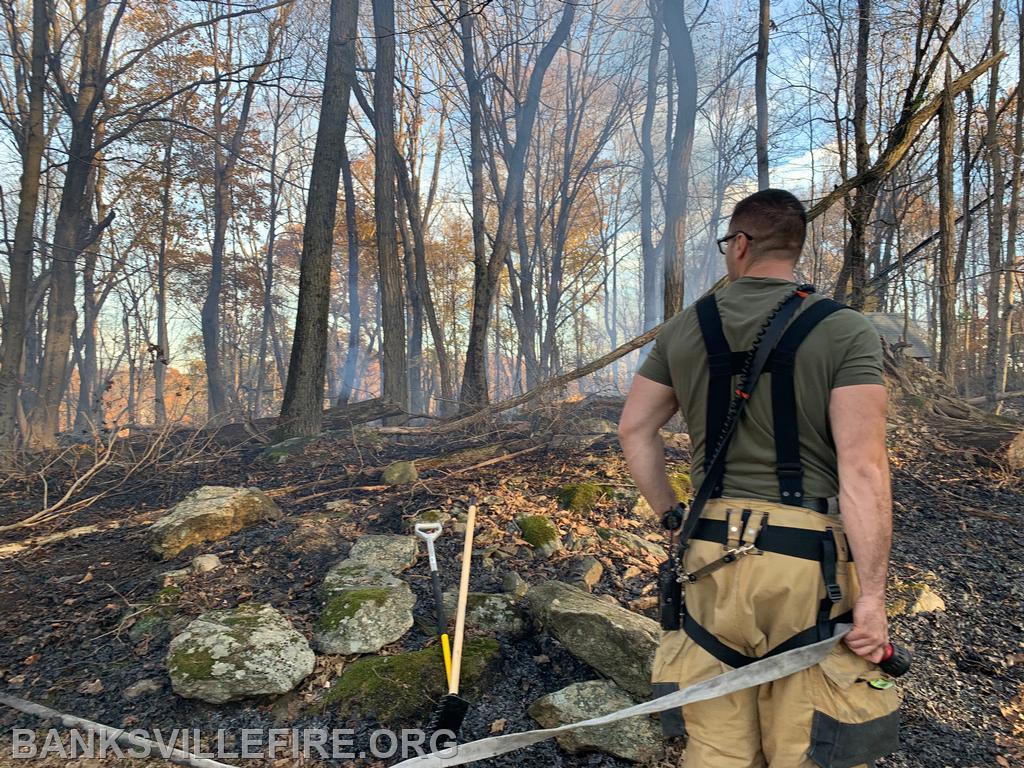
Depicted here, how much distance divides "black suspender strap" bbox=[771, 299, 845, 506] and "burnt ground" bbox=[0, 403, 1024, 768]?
1.80 m

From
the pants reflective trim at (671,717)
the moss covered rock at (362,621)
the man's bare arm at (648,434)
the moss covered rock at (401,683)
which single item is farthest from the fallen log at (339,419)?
the pants reflective trim at (671,717)

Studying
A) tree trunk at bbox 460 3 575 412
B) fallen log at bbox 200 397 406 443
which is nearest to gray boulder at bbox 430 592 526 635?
fallen log at bbox 200 397 406 443

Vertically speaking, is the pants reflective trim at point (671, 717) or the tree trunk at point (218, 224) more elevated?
the tree trunk at point (218, 224)

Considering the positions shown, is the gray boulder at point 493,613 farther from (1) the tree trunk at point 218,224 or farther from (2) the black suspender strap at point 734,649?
(1) the tree trunk at point 218,224

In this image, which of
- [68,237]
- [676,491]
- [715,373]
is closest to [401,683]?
[715,373]

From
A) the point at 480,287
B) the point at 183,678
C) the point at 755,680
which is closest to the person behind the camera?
the point at 755,680

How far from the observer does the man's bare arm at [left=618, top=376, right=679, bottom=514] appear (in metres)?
2.12

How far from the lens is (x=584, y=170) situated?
70.4 ft

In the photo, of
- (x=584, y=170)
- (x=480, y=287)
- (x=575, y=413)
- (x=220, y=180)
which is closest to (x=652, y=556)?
(x=575, y=413)

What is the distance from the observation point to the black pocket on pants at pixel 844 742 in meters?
1.64

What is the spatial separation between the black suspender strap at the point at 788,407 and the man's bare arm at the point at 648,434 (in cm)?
40

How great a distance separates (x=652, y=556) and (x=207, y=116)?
21.8 metres

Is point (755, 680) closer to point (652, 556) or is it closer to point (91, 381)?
point (652, 556)

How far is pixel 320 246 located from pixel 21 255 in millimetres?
5365
